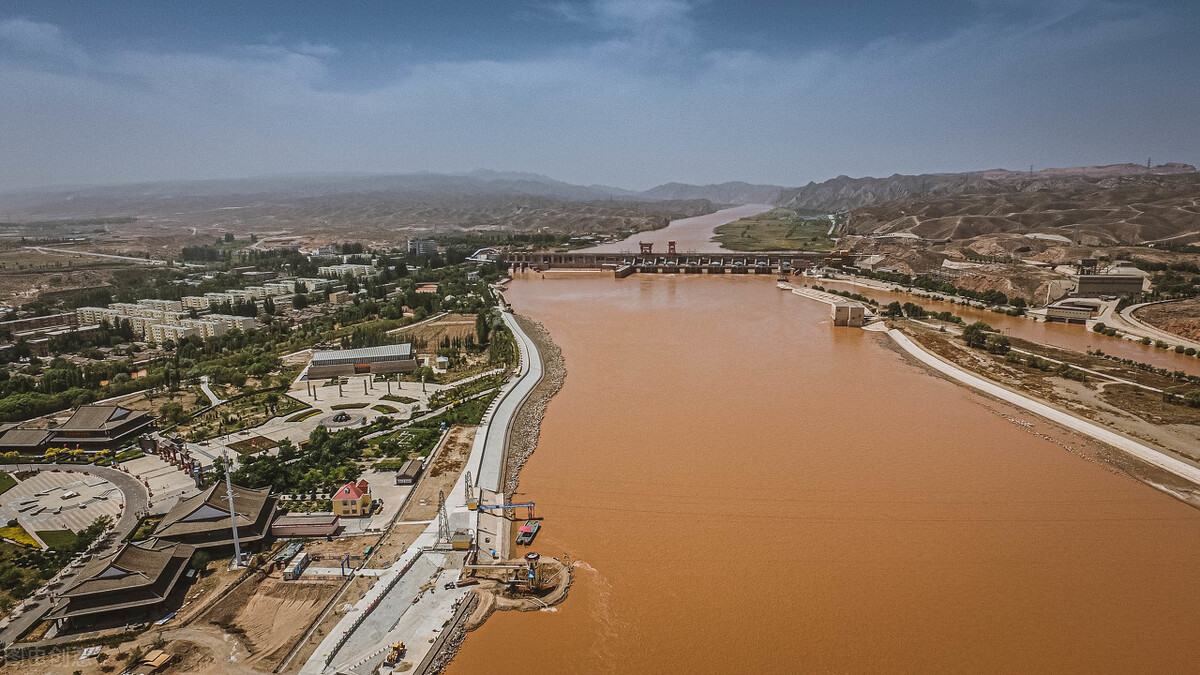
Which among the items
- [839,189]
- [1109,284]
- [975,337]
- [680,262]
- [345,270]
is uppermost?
[839,189]

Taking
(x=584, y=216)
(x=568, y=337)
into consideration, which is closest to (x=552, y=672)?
(x=568, y=337)

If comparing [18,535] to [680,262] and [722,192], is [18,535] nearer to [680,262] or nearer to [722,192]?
[680,262]

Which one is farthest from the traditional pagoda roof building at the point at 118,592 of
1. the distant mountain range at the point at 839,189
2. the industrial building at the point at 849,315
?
the distant mountain range at the point at 839,189

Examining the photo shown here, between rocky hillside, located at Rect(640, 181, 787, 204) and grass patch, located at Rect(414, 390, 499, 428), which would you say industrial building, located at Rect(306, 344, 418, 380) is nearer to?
grass patch, located at Rect(414, 390, 499, 428)

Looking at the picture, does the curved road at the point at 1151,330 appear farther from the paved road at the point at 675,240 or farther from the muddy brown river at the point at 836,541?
the paved road at the point at 675,240

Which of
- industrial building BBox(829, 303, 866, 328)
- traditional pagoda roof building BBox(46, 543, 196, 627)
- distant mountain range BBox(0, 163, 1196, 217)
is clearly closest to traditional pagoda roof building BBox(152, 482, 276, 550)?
traditional pagoda roof building BBox(46, 543, 196, 627)

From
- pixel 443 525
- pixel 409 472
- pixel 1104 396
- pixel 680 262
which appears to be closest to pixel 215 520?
pixel 409 472

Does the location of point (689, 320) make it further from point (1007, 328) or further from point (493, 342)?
point (1007, 328)
